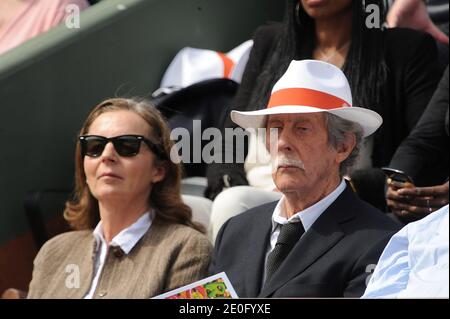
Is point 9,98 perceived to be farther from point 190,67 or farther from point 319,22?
point 319,22

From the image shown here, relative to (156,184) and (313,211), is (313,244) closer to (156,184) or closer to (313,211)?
(313,211)

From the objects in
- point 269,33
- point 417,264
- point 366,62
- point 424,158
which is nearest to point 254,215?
point 424,158

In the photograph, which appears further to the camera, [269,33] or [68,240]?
[269,33]

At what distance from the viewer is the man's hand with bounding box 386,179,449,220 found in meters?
2.87

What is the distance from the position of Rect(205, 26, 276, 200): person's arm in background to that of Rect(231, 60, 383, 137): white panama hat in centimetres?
59

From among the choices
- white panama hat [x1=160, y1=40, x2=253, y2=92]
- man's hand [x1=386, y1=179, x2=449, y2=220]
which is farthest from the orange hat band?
white panama hat [x1=160, y1=40, x2=253, y2=92]

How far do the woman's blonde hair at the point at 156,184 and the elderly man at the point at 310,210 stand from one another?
331 millimetres

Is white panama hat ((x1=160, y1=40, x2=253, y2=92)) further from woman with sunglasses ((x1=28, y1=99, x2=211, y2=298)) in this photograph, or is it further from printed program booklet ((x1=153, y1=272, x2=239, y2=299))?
printed program booklet ((x1=153, y1=272, x2=239, y2=299))

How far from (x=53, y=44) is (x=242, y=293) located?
1503 mm

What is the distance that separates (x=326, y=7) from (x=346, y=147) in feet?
2.39

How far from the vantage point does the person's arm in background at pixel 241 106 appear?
11.0ft

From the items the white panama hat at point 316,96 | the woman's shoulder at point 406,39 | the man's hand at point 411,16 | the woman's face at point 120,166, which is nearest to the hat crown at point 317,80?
the white panama hat at point 316,96

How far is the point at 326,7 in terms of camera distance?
10.7 feet

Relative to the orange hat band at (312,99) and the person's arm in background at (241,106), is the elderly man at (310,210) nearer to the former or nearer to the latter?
the orange hat band at (312,99)
